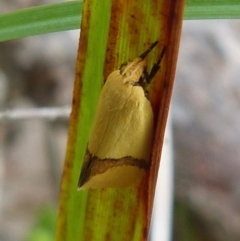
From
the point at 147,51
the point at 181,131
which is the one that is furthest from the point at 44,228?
the point at 147,51

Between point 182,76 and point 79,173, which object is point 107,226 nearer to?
point 79,173

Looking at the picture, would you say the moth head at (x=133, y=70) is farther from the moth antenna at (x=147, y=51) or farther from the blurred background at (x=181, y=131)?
the blurred background at (x=181, y=131)

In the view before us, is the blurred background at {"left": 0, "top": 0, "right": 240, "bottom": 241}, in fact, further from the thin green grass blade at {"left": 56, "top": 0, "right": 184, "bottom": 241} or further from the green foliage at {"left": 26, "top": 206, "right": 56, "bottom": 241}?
the thin green grass blade at {"left": 56, "top": 0, "right": 184, "bottom": 241}

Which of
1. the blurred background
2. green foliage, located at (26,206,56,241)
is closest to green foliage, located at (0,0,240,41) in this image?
green foliage, located at (26,206,56,241)

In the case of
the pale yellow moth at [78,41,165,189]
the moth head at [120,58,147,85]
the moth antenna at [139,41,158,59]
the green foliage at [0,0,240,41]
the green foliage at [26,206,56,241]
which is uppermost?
the green foliage at [0,0,240,41]

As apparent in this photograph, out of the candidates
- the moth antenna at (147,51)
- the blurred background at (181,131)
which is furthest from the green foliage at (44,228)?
the moth antenna at (147,51)

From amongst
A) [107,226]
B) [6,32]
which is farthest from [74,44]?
[107,226]
